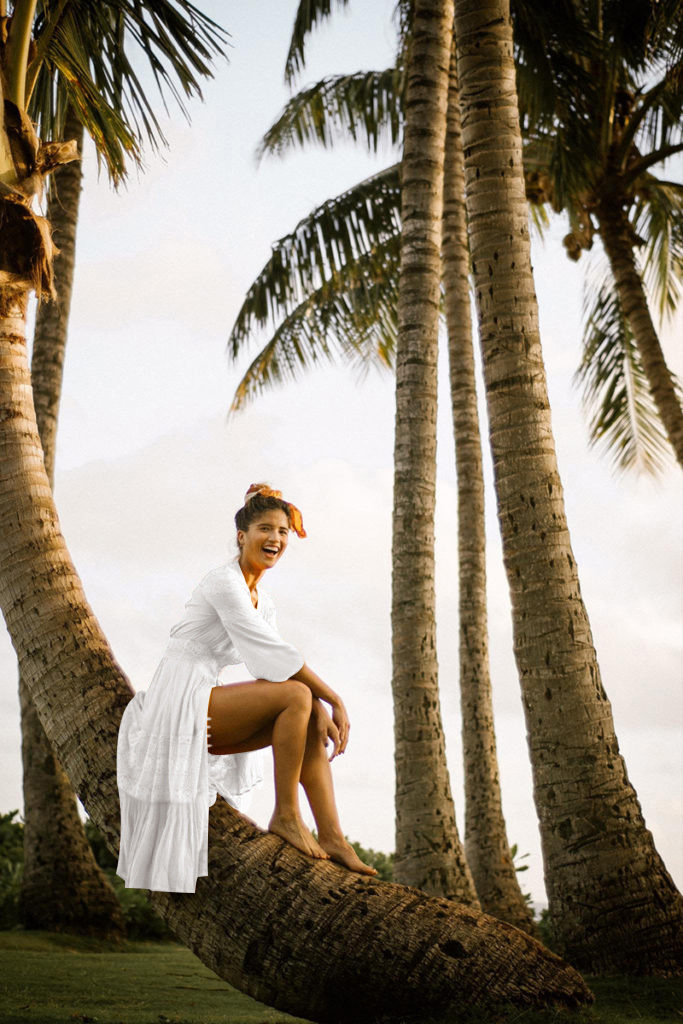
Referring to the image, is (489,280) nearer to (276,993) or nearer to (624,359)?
(276,993)

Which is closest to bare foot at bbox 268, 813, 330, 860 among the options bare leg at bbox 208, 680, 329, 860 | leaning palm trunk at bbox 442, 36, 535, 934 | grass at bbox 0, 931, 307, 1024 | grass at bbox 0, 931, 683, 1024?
bare leg at bbox 208, 680, 329, 860

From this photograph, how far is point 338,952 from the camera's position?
12.3ft

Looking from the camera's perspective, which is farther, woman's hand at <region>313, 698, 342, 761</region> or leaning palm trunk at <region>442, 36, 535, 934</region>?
leaning palm trunk at <region>442, 36, 535, 934</region>

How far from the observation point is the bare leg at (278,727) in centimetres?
397

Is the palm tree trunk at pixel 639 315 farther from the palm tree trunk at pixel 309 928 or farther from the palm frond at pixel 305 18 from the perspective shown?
the palm tree trunk at pixel 309 928

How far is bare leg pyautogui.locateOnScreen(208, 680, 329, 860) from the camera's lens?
3971 millimetres

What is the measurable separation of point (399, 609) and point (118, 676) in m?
3.19

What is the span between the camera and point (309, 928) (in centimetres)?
377

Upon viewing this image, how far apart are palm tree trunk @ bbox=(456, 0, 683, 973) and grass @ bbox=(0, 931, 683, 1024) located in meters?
0.30

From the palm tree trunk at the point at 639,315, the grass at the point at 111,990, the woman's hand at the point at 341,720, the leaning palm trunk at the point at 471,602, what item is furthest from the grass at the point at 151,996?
the palm tree trunk at the point at 639,315

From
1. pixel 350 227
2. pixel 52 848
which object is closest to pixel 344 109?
pixel 350 227

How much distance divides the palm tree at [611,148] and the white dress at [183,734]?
29.1ft

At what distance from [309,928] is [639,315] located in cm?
A: 1062

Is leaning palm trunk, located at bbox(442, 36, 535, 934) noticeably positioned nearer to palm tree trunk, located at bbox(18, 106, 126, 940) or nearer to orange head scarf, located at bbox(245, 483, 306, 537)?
palm tree trunk, located at bbox(18, 106, 126, 940)
